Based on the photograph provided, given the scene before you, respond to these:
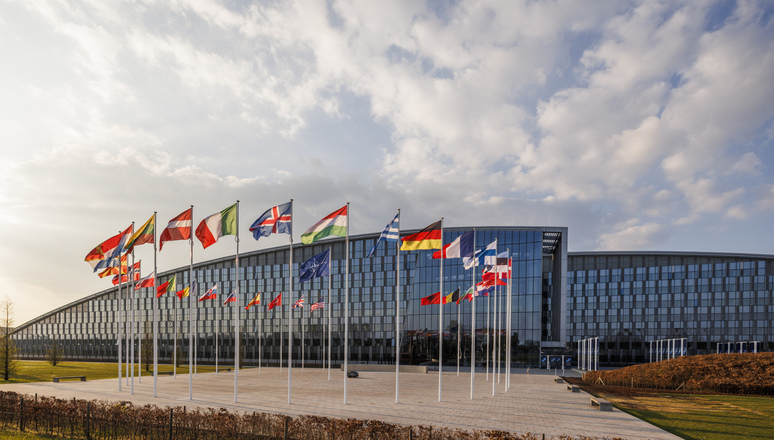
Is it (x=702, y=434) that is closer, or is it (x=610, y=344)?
(x=702, y=434)

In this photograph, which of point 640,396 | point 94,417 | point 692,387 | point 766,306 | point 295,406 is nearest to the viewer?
point 94,417

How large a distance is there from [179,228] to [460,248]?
16.6 meters

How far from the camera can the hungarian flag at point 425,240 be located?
30.3 m

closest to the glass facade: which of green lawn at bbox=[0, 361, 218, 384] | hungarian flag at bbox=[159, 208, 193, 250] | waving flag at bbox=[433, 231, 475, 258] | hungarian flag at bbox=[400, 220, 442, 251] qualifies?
waving flag at bbox=[433, 231, 475, 258]

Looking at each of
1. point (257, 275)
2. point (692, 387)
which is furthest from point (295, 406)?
point (257, 275)

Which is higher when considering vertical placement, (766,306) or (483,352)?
(766,306)

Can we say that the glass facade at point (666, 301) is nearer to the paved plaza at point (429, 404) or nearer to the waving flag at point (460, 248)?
the paved plaza at point (429, 404)

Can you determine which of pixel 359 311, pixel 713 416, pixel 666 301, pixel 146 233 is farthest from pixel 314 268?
pixel 666 301

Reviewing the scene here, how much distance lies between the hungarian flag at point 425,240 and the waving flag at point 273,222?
6.74 metres

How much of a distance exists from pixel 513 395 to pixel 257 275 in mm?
68784

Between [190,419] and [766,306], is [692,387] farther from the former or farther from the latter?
[766,306]

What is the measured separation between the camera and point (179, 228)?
31234 mm

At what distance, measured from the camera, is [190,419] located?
61.4 ft

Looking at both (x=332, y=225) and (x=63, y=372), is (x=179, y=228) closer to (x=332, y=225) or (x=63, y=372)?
(x=332, y=225)
